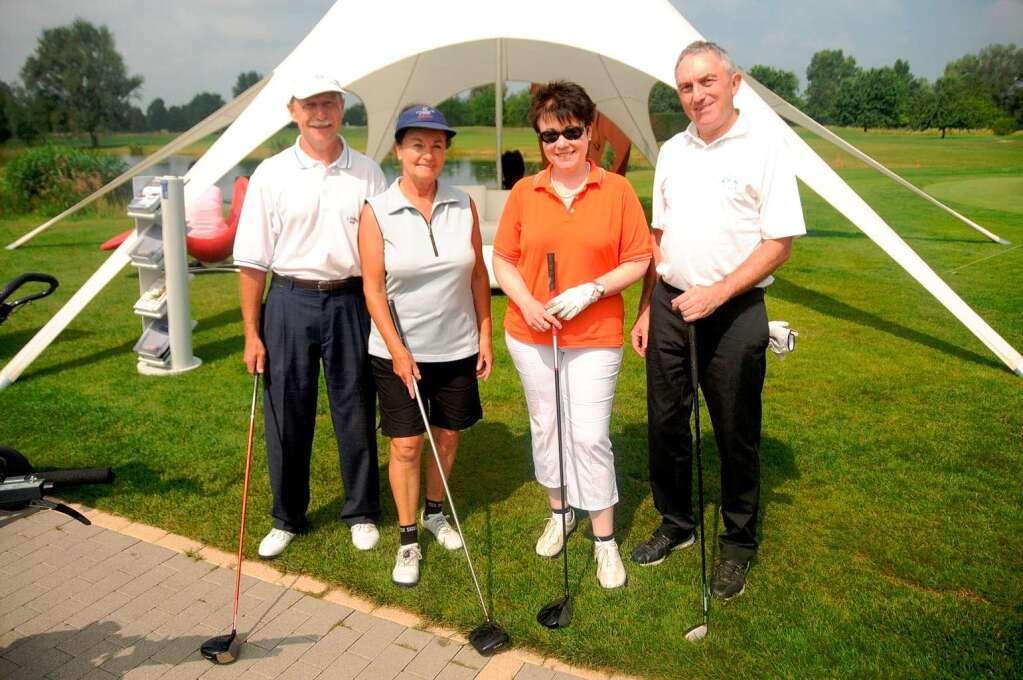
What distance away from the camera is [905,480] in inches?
156

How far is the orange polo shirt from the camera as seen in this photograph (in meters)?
2.74

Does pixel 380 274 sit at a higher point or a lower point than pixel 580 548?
higher

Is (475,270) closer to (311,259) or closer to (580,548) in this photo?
(311,259)

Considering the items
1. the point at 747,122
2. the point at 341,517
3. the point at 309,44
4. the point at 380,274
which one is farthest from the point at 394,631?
the point at 309,44

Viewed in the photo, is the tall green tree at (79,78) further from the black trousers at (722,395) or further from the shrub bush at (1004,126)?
the black trousers at (722,395)

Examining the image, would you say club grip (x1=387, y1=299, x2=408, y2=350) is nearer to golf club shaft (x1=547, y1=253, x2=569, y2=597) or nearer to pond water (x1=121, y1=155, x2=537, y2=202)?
golf club shaft (x1=547, y1=253, x2=569, y2=597)

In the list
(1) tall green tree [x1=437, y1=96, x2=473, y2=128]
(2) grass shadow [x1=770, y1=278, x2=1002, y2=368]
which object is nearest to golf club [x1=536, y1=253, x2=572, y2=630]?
(2) grass shadow [x1=770, y1=278, x2=1002, y2=368]

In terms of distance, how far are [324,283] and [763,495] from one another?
7.64ft

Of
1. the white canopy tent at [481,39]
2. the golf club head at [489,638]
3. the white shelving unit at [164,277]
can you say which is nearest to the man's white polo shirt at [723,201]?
the golf club head at [489,638]

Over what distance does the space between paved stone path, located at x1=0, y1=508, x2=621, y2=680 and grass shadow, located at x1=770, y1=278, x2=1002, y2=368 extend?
16.3 ft

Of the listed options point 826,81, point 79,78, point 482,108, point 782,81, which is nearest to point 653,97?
point 482,108

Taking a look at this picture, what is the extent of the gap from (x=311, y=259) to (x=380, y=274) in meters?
0.33

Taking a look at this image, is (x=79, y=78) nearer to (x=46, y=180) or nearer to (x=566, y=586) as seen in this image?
(x=46, y=180)

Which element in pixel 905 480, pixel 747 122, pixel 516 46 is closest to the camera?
pixel 747 122
